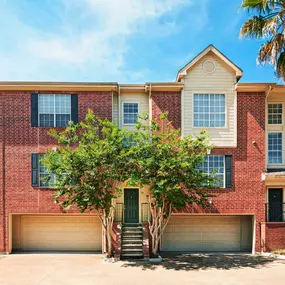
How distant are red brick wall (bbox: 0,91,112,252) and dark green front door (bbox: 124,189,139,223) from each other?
379cm

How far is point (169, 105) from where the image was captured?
14.7 meters

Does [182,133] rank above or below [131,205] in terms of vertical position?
above

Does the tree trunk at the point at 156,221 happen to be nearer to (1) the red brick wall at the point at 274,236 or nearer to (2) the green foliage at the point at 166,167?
(2) the green foliage at the point at 166,167

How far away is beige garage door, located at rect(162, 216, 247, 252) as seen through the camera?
49.3ft

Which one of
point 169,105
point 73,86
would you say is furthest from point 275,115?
point 73,86

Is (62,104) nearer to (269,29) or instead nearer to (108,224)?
(108,224)

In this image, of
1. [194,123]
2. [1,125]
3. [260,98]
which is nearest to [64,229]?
[1,125]

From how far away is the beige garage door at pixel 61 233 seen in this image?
15.0 m

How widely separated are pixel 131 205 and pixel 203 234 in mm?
4581

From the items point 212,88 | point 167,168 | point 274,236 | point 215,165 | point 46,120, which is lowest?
point 274,236

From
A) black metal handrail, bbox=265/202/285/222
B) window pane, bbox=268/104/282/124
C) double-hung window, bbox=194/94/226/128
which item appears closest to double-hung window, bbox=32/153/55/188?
double-hung window, bbox=194/94/226/128

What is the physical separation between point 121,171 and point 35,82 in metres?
7.20

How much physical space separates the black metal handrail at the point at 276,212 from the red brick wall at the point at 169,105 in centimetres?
699

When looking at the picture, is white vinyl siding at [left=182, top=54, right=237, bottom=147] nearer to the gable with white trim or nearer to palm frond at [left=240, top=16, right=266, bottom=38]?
the gable with white trim
